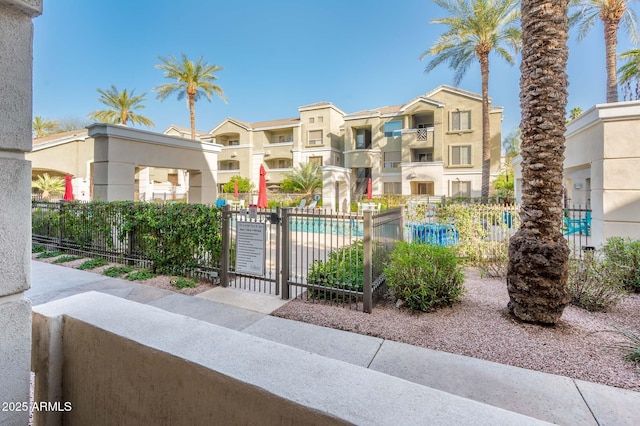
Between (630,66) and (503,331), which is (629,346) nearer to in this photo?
(503,331)

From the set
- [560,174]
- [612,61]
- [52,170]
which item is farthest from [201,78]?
[560,174]

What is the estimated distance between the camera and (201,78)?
3105cm

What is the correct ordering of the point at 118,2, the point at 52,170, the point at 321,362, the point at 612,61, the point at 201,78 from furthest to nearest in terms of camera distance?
the point at 201,78, the point at 52,170, the point at 612,61, the point at 118,2, the point at 321,362

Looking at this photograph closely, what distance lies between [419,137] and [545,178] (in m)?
30.4

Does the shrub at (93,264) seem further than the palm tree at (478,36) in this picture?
No

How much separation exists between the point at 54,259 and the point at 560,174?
39.6 feet

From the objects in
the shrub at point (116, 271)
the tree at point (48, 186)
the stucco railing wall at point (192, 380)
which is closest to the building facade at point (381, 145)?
the tree at point (48, 186)

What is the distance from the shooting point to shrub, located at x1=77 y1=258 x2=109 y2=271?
798 cm

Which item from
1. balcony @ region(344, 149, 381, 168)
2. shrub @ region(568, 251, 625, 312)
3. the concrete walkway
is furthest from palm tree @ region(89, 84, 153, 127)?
shrub @ region(568, 251, 625, 312)

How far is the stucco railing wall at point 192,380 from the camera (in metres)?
1.26

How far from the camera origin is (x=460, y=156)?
105ft

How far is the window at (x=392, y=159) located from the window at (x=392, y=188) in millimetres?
1899

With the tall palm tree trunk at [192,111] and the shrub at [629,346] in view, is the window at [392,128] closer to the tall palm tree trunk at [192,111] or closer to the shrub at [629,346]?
the tall palm tree trunk at [192,111]

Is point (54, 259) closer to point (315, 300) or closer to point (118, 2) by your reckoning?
point (315, 300)
